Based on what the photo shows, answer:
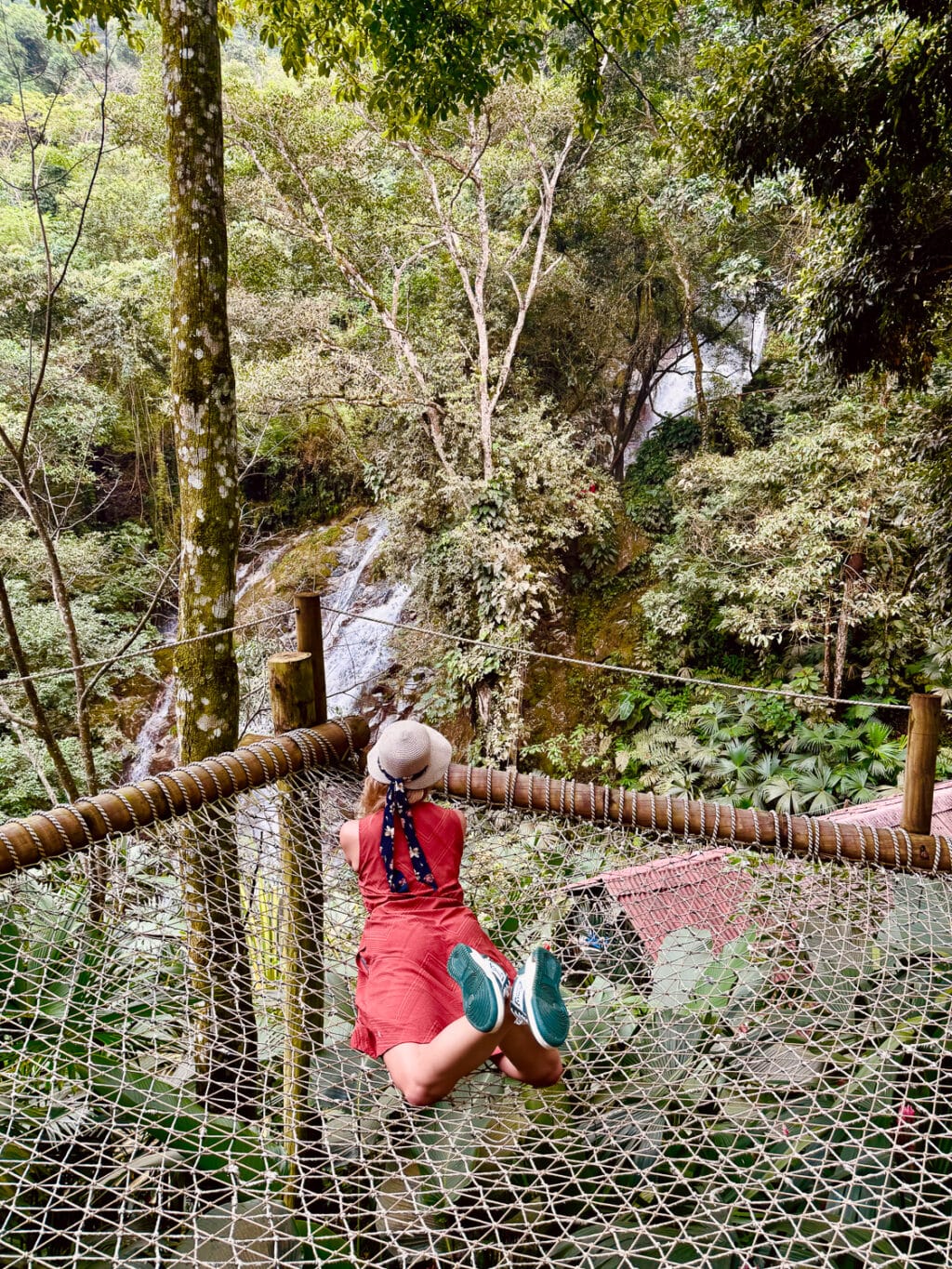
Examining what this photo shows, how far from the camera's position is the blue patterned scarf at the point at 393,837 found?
1.42 meters

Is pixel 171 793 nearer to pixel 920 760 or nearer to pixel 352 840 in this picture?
pixel 352 840

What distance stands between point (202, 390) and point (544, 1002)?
1.67 meters

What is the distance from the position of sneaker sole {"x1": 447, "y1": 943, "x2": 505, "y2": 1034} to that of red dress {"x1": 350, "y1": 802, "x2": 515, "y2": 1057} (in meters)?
0.16

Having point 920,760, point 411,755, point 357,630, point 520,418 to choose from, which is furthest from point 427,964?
point 357,630

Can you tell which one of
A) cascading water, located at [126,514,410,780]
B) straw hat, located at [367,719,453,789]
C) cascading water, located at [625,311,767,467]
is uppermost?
cascading water, located at [625,311,767,467]

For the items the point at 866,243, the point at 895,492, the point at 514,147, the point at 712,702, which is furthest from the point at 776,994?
the point at 514,147

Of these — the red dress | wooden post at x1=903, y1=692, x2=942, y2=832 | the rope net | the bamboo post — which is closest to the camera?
the rope net

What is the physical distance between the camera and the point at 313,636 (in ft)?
6.43

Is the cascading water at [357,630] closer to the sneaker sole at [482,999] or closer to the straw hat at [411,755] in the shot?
the straw hat at [411,755]

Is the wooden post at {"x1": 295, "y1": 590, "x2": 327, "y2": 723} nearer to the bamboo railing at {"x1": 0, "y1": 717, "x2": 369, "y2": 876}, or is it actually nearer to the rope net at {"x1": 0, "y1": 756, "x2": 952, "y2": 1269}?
the bamboo railing at {"x1": 0, "y1": 717, "x2": 369, "y2": 876}

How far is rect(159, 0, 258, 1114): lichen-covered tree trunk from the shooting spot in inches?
75.8

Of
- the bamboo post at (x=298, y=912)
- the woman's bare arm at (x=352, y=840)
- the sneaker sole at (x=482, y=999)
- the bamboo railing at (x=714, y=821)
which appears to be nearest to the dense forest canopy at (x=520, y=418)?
the bamboo post at (x=298, y=912)

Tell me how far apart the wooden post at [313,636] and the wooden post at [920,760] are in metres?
1.36

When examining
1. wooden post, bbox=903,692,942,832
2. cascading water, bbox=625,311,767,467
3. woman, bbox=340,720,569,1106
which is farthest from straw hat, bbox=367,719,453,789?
cascading water, bbox=625,311,767,467
